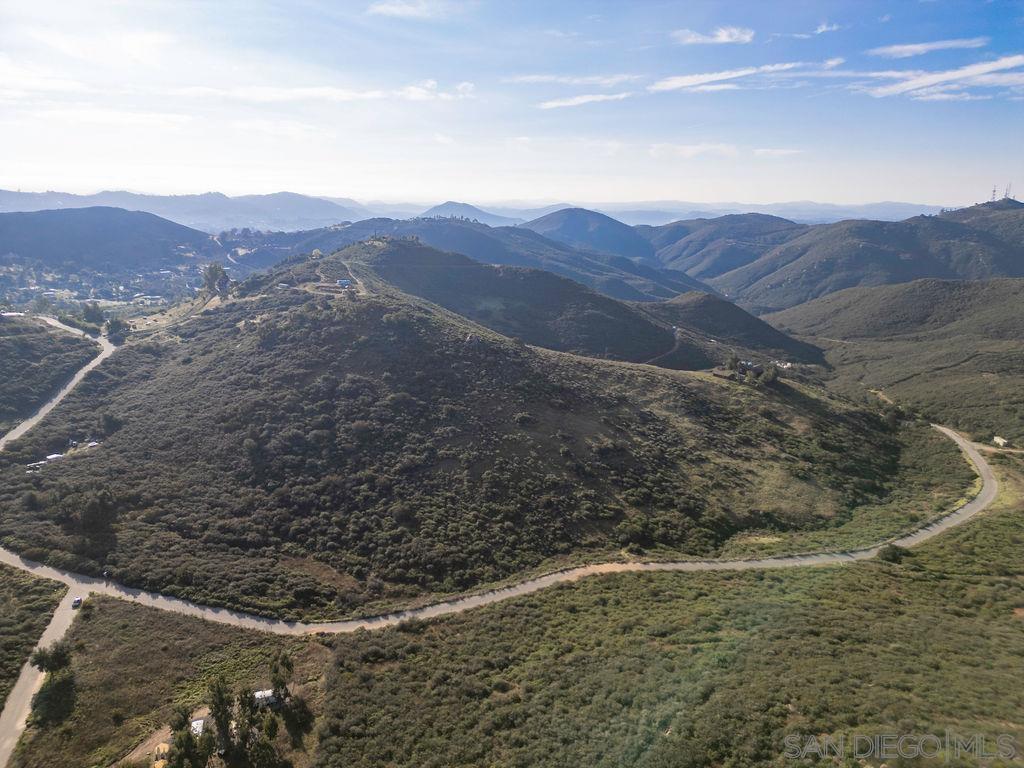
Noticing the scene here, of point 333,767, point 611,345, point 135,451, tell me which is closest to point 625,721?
point 333,767

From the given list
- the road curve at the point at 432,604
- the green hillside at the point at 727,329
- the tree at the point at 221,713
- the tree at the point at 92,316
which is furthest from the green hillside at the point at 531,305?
the tree at the point at 221,713

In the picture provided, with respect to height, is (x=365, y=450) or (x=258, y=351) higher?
(x=258, y=351)

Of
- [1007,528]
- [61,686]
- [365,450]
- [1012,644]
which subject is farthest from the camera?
[365,450]

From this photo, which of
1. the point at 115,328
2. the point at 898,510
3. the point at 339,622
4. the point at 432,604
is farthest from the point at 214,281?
the point at 898,510

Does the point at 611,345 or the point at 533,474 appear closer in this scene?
the point at 533,474

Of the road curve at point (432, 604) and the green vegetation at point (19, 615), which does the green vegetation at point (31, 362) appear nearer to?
the green vegetation at point (19, 615)

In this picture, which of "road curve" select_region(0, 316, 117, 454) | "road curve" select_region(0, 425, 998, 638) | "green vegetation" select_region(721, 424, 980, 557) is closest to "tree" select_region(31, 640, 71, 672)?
"road curve" select_region(0, 425, 998, 638)

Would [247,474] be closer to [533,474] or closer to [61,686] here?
[61,686]
